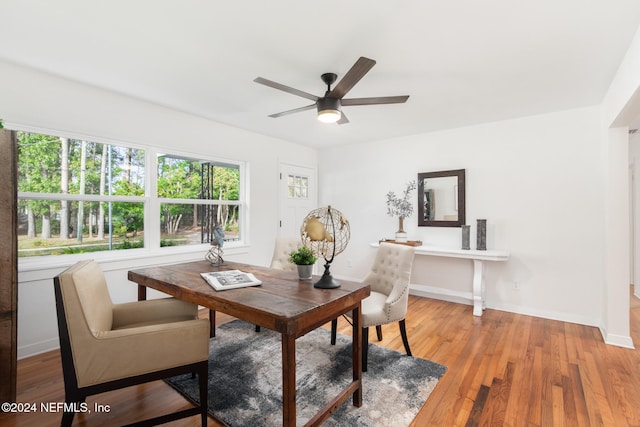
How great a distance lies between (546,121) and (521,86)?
1.08 m

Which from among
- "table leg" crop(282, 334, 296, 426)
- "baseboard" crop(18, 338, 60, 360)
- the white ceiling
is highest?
the white ceiling

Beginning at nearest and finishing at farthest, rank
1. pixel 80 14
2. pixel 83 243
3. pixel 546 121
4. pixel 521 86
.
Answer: pixel 80 14 → pixel 521 86 → pixel 83 243 → pixel 546 121

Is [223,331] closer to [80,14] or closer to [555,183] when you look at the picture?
[80,14]

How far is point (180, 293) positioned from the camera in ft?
6.27

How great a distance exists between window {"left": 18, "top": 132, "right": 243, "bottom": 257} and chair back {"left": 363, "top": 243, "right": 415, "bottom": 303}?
7.71 ft

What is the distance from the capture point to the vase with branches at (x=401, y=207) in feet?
14.1

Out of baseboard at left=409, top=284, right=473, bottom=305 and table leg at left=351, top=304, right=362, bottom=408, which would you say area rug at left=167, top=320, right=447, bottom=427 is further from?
baseboard at left=409, top=284, right=473, bottom=305

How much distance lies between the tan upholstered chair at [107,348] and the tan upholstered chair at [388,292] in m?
1.20

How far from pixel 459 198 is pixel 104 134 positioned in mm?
4225

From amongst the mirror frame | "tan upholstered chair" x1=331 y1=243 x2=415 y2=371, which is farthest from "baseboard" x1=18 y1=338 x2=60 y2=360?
the mirror frame

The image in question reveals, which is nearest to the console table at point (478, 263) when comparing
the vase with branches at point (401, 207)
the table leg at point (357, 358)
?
the vase with branches at point (401, 207)

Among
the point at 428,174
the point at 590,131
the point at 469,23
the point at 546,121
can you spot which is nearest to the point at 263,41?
the point at 469,23

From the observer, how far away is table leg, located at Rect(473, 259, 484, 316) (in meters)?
3.56

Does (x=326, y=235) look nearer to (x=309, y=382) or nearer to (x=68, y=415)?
(x=309, y=382)
